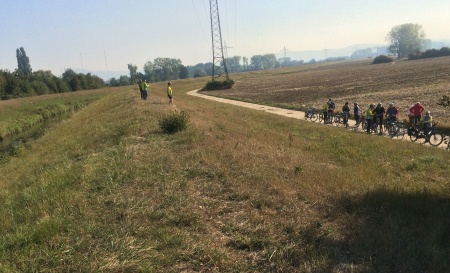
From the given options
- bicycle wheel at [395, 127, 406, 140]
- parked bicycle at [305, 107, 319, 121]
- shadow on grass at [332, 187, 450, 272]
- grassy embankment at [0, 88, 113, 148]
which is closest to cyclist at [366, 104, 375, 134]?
bicycle wheel at [395, 127, 406, 140]

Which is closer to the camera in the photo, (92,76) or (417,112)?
(417,112)

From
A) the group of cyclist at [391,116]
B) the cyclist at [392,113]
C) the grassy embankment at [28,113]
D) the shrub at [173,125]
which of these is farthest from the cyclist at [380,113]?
the grassy embankment at [28,113]

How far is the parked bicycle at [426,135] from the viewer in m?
16.7

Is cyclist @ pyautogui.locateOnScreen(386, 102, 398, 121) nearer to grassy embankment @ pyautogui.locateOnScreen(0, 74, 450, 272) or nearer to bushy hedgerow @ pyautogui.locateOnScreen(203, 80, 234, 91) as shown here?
grassy embankment @ pyautogui.locateOnScreen(0, 74, 450, 272)

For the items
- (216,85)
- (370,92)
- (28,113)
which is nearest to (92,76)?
(216,85)

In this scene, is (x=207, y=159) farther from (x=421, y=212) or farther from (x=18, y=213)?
(x=421, y=212)

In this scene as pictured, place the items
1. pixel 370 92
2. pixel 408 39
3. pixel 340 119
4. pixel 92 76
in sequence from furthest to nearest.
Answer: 1. pixel 408 39
2. pixel 92 76
3. pixel 370 92
4. pixel 340 119

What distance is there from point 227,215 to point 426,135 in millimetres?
14498

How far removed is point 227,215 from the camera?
685 centimetres

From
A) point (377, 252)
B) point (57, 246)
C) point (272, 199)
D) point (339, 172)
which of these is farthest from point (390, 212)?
point (57, 246)

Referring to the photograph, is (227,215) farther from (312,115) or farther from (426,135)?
(312,115)

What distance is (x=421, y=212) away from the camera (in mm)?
6988

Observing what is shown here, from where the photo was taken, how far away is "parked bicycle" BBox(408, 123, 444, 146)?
54.8ft

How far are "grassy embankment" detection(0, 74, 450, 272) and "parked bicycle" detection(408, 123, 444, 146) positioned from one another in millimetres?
5718
